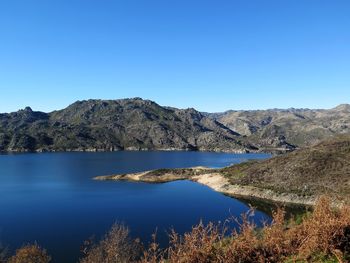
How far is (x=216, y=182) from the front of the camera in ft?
487

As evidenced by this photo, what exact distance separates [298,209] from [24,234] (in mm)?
65690

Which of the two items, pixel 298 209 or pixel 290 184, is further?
pixel 290 184

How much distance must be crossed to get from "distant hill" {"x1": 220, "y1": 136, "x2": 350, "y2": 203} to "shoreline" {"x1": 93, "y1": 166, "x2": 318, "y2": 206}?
2.28 metres

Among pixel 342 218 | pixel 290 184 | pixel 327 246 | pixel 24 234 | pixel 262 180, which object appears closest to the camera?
pixel 327 246

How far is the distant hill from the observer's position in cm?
11269

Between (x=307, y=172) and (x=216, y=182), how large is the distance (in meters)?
35.8

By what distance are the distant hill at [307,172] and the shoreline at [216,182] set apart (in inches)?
89.7

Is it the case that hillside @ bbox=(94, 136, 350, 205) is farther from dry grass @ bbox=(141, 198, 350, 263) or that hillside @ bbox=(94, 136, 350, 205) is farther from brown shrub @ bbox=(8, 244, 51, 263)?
dry grass @ bbox=(141, 198, 350, 263)

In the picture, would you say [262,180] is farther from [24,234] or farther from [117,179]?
[24,234]

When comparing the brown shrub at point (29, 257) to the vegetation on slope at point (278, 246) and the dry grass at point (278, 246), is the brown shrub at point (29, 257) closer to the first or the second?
the vegetation on slope at point (278, 246)

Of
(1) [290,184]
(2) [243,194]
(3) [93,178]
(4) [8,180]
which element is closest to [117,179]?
(3) [93,178]

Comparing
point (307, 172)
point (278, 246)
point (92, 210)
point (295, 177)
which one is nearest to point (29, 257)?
point (278, 246)

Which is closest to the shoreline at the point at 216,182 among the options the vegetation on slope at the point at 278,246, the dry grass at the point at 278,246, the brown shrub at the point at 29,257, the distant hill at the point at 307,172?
the distant hill at the point at 307,172

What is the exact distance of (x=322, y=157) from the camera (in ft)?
442
